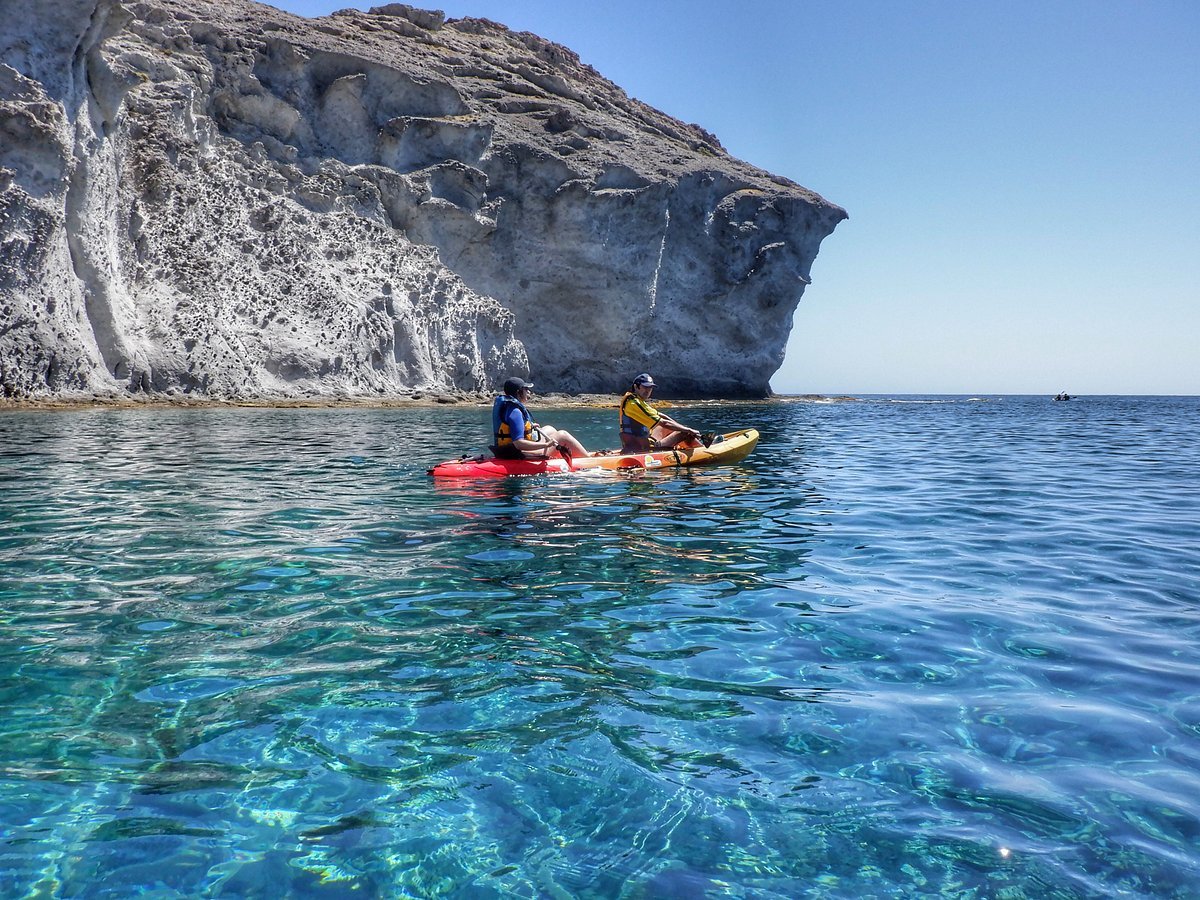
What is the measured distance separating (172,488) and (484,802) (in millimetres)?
8836

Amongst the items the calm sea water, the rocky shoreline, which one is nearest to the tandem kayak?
the calm sea water

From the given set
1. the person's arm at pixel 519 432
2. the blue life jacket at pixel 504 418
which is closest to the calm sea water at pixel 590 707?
the person's arm at pixel 519 432

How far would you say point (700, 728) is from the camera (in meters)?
3.62

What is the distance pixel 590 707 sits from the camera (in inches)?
149

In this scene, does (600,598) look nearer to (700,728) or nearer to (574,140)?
(700,728)

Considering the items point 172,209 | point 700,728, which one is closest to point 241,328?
point 172,209

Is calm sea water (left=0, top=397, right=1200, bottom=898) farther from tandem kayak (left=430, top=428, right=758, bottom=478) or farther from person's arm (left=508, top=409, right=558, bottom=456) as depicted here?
person's arm (left=508, top=409, right=558, bottom=456)

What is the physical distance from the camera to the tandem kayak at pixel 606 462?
37.0ft

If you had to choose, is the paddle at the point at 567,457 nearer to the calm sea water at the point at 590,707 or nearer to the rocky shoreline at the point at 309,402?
the calm sea water at the point at 590,707

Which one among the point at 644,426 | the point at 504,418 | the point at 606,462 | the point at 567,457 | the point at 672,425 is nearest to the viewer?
the point at 504,418

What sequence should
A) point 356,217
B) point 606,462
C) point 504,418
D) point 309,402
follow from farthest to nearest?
point 356,217
point 309,402
point 606,462
point 504,418

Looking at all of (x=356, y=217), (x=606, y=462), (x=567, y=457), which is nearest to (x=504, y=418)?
(x=567, y=457)

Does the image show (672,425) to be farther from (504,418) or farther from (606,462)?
(504,418)

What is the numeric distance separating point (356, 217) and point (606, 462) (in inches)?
1141
